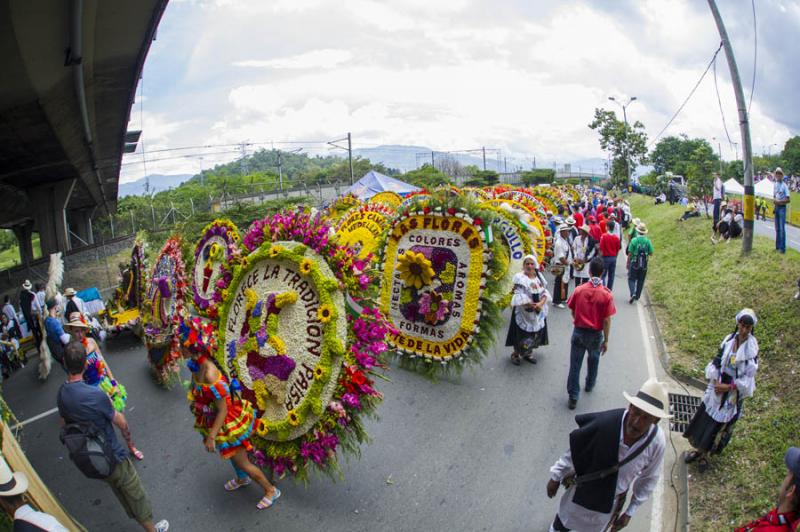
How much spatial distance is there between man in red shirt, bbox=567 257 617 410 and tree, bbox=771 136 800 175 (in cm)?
7694

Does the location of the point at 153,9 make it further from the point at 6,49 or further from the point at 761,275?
the point at 761,275

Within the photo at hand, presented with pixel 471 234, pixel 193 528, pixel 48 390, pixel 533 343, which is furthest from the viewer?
pixel 48 390

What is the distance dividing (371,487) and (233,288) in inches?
94.0

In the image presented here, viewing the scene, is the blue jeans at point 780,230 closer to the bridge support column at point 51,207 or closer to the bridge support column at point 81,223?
the bridge support column at point 51,207

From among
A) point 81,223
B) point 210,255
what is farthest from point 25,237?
point 210,255

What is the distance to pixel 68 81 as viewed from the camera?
395 inches

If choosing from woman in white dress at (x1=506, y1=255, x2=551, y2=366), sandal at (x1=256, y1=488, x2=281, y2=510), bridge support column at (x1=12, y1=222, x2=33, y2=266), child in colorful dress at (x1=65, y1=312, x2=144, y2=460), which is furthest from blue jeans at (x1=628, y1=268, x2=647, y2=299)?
bridge support column at (x1=12, y1=222, x2=33, y2=266)

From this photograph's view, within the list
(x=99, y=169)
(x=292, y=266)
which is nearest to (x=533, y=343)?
(x=292, y=266)

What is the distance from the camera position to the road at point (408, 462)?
4.33 m

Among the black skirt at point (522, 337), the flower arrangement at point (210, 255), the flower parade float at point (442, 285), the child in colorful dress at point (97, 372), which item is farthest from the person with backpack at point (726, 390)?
the flower arrangement at point (210, 255)

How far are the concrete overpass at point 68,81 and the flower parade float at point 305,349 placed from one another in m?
5.13

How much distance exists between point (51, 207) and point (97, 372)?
24373 millimetres

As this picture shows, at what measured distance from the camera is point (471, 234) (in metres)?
6.19

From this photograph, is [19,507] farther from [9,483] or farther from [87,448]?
[87,448]
